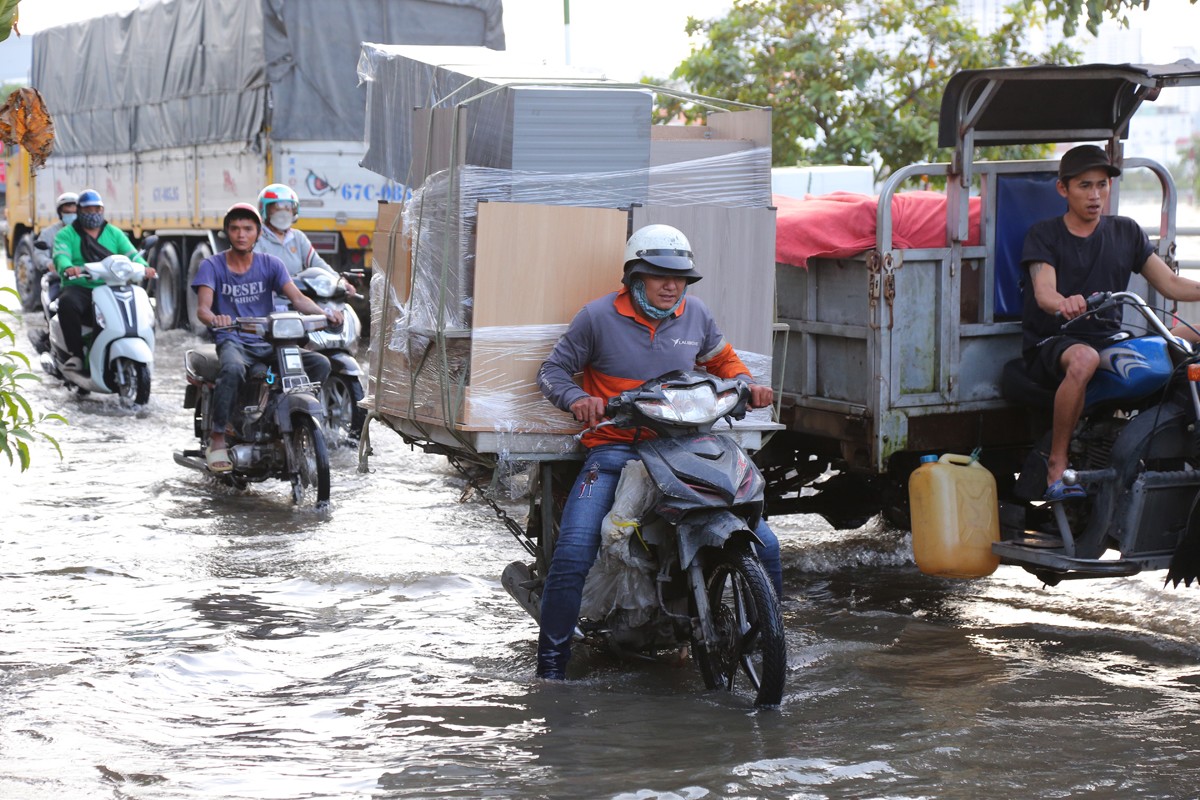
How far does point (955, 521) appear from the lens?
6277 mm

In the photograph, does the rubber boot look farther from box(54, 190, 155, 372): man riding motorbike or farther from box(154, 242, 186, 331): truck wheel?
box(154, 242, 186, 331): truck wheel

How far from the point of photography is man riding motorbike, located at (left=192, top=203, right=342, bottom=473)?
29.7 feet

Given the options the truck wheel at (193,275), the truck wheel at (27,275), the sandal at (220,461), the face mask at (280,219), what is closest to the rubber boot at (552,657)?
the sandal at (220,461)

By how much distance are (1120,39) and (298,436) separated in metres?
60.3

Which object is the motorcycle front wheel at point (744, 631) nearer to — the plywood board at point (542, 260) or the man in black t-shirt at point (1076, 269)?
the plywood board at point (542, 260)

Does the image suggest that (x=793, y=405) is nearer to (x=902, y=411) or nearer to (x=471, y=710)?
(x=902, y=411)

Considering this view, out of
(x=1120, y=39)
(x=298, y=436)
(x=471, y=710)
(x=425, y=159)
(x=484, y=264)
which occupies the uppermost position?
(x=1120, y=39)

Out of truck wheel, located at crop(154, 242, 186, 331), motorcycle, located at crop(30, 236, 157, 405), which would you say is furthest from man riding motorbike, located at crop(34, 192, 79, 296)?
truck wheel, located at crop(154, 242, 186, 331)

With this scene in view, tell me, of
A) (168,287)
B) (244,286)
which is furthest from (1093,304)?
(168,287)

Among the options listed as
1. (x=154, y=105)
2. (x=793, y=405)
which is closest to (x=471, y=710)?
(x=793, y=405)

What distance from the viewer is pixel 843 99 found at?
54.6 ft

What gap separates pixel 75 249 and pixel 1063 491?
31.3ft

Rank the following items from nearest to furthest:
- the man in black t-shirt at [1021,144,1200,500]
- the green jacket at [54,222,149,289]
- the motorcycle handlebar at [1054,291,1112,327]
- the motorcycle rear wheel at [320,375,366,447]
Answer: the motorcycle handlebar at [1054,291,1112,327] → the man in black t-shirt at [1021,144,1200,500] → the motorcycle rear wheel at [320,375,366,447] → the green jacket at [54,222,149,289]

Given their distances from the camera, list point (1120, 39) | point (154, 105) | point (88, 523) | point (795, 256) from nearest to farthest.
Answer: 1. point (795, 256)
2. point (88, 523)
3. point (154, 105)
4. point (1120, 39)
